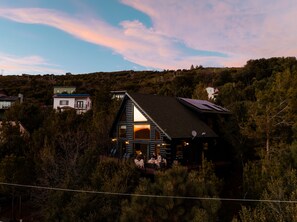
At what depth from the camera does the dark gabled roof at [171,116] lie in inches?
1072

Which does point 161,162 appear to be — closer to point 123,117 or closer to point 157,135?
point 157,135

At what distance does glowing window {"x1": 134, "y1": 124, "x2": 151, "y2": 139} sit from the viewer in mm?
29234

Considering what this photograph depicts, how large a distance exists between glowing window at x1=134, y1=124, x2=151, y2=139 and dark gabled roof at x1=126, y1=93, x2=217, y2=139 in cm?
182

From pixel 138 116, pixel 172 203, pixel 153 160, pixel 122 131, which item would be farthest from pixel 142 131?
pixel 172 203

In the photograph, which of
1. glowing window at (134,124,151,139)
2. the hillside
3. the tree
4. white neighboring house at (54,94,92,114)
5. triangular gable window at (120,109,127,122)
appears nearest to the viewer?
the tree

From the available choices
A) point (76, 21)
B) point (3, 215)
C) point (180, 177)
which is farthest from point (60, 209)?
point (76, 21)

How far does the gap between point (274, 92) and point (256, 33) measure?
13770 millimetres

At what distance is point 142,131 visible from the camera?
97.3 ft

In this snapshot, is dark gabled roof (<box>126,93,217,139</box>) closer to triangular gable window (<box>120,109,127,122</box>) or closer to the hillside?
triangular gable window (<box>120,109,127,122</box>)

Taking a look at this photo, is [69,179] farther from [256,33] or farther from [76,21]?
[256,33]

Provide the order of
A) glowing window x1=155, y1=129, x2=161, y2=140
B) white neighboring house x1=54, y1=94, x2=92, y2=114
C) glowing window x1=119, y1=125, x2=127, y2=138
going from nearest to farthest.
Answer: glowing window x1=155, y1=129, x2=161, y2=140
glowing window x1=119, y1=125, x2=127, y2=138
white neighboring house x1=54, y1=94, x2=92, y2=114

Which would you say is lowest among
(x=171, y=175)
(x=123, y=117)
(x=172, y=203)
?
(x=172, y=203)

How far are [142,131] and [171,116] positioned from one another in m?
3.24

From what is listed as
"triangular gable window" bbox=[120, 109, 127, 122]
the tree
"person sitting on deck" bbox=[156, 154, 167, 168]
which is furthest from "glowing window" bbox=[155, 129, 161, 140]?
the tree
